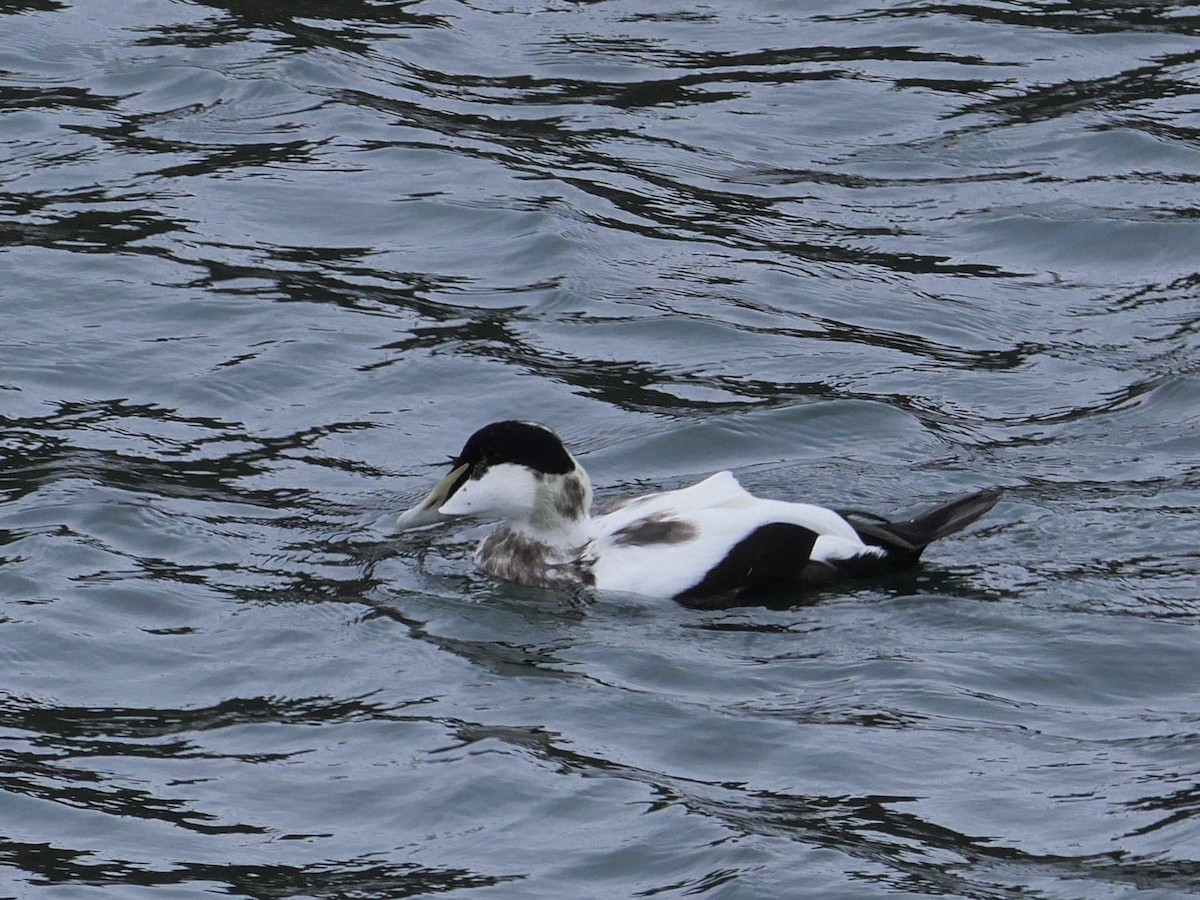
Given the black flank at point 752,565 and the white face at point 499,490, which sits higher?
the white face at point 499,490

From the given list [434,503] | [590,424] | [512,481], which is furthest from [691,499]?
[590,424]

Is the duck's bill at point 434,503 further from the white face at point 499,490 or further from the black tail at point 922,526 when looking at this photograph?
the black tail at point 922,526

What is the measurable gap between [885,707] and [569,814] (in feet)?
4.36

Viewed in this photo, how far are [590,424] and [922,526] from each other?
7.23 ft

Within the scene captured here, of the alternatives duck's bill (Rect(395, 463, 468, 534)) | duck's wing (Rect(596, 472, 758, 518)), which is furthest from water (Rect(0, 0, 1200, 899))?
duck's wing (Rect(596, 472, 758, 518))

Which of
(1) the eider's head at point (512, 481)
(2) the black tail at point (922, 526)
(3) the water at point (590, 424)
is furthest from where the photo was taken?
(1) the eider's head at point (512, 481)

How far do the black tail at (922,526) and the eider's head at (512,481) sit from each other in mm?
1169

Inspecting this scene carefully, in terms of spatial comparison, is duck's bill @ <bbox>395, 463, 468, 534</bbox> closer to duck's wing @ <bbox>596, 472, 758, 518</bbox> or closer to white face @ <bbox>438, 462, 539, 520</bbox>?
white face @ <bbox>438, 462, 539, 520</bbox>

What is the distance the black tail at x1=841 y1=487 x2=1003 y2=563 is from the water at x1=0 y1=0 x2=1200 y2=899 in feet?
0.53

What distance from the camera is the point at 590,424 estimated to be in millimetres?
11055

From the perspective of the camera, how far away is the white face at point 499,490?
9.41 meters

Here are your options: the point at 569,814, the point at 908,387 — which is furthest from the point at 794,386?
the point at 569,814

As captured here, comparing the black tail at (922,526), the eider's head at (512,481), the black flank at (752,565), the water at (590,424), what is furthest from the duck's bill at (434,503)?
the black tail at (922,526)

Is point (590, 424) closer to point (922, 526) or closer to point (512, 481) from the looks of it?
point (512, 481)
